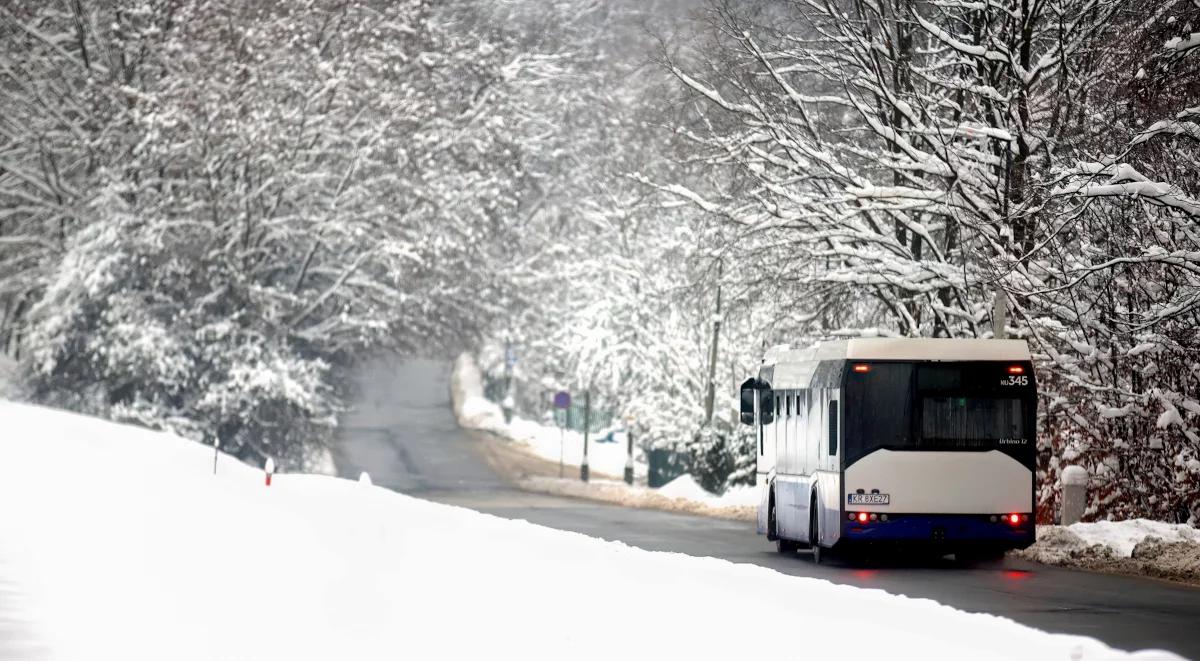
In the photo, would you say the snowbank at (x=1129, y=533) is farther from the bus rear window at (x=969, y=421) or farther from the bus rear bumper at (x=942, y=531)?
the bus rear window at (x=969, y=421)

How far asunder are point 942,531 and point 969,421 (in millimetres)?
1374

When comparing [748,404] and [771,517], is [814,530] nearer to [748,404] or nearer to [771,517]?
[771,517]

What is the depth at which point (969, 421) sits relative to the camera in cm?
2414

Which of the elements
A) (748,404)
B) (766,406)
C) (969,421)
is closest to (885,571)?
(969,421)

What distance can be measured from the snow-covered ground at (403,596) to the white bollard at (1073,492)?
30.9 feet

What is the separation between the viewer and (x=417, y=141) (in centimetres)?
5584

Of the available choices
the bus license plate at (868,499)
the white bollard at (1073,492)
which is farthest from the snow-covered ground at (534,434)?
the bus license plate at (868,499)

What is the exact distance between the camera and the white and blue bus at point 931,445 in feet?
78.4

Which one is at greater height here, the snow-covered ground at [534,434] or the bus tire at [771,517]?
the snow-covered ground at [534,434]

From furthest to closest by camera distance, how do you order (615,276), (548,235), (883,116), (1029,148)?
1. (548,235)
2. (615,276)
3. (883,116)
4. (1029,148)

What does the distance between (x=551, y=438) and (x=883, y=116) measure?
4898 centimetres

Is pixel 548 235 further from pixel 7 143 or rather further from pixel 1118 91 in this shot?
pixel 1118 91

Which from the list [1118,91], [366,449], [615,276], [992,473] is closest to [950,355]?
[992,473]

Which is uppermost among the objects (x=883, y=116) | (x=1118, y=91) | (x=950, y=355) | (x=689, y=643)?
(x=883, y=116)
